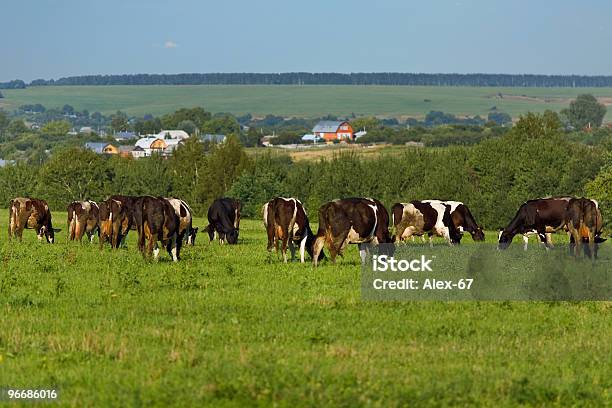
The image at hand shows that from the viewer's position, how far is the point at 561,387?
44.3 ft

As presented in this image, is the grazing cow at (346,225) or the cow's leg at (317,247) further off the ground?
the grazing cow at (346,225)

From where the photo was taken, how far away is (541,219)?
1355 inches

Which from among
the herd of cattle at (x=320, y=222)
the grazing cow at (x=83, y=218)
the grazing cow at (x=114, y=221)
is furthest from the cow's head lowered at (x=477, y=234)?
the grazing cow at (x=83, y=218)

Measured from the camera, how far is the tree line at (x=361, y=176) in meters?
104

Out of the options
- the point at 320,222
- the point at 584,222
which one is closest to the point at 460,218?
the point at 584,222

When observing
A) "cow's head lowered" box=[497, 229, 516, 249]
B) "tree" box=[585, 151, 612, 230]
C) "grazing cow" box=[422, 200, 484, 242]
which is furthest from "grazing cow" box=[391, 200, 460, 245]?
"tree" box=[585, 151, 612, 230]

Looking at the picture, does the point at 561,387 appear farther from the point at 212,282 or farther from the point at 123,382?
the point at 212,282

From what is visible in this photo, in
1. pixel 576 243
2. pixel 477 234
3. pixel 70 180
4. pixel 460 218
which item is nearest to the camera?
pixel 576 243

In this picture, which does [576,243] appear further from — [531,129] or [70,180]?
[70,180]

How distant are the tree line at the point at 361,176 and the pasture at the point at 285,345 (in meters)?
67.5

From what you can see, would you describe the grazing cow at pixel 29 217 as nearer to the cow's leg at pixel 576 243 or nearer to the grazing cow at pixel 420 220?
the grazing cow at pixel 420 220

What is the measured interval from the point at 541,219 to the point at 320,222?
9.46m

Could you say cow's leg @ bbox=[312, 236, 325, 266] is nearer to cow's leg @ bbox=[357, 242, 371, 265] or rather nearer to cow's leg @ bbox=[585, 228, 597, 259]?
cow's leg @ bbox=[357, 242, 371, 265]

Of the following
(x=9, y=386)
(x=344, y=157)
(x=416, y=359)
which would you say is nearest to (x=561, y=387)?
(x=416, y=359)
